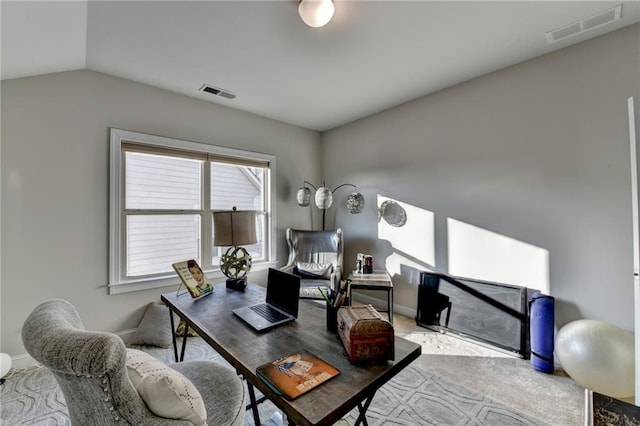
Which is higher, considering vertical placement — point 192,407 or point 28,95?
point 28,95

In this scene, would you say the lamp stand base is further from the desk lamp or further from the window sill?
the window sill

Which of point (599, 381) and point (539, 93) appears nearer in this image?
point (599, 381)

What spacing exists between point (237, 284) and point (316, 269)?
1510 mm

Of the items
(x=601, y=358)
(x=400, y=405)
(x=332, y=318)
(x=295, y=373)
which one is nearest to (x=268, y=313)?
(x=332, y=318)

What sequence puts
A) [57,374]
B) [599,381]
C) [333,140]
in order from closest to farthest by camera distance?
[57,374] → [599,381] → [333,140]

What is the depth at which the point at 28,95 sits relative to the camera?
7.14 feet

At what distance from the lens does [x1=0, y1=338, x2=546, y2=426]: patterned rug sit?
1648mm

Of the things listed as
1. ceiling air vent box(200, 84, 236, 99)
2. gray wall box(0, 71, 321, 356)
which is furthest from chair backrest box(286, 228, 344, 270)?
ceiling air vent box(200, 84, 236, 99)

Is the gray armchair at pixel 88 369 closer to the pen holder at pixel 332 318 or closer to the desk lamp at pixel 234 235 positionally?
the pen holder at pixel 332 318

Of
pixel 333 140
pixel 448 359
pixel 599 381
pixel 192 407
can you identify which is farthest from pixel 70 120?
pixel 599 381

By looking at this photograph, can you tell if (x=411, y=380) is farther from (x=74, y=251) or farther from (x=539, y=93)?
(x=74, y=251)

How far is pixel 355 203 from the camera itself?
3654mm

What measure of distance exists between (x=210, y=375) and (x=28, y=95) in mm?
2734

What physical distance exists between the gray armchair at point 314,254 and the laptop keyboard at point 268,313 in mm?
1684
